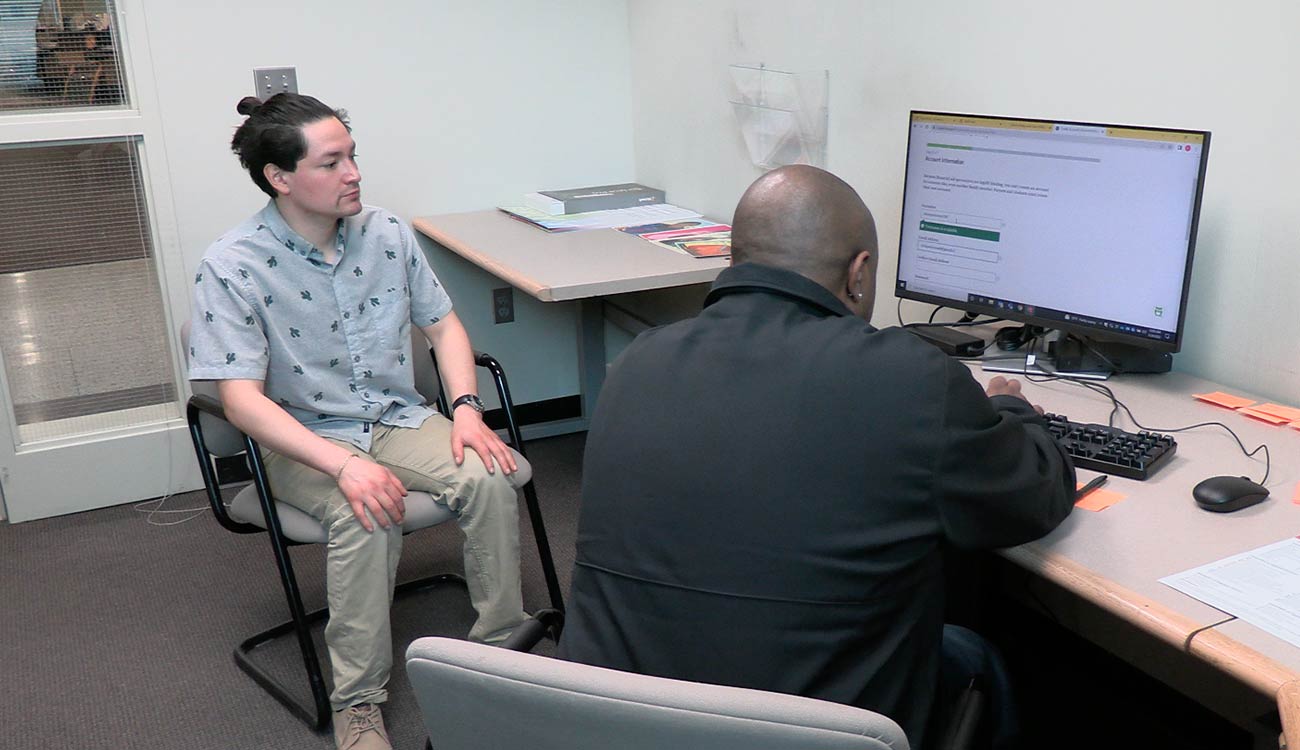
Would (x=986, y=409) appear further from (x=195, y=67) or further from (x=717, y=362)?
(x=195, y=67)

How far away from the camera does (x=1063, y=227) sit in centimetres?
183

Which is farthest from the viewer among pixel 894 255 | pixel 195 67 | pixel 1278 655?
pixel 195 67

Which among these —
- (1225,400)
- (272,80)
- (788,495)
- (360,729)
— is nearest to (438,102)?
(272,80)

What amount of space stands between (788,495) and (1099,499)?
0.54 m

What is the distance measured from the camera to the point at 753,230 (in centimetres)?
128

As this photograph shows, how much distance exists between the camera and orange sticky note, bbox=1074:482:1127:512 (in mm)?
1412

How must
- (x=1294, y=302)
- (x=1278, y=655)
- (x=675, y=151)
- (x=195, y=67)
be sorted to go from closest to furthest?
(x=1278, y=655) → (x=1294, y=302) → (x=195, y=67) → (x=675, y=151)

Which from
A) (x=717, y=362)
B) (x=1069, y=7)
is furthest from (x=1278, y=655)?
(x=1069, y=7)

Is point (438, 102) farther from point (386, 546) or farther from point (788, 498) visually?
point (788, 498)

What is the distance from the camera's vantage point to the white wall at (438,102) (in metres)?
2.94

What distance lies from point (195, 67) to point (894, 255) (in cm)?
183

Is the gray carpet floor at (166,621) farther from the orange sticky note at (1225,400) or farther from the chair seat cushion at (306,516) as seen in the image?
the orange sticky note at (1225,400)

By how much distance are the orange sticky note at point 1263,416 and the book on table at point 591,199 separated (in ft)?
6.14

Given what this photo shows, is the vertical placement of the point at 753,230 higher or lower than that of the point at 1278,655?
higher
